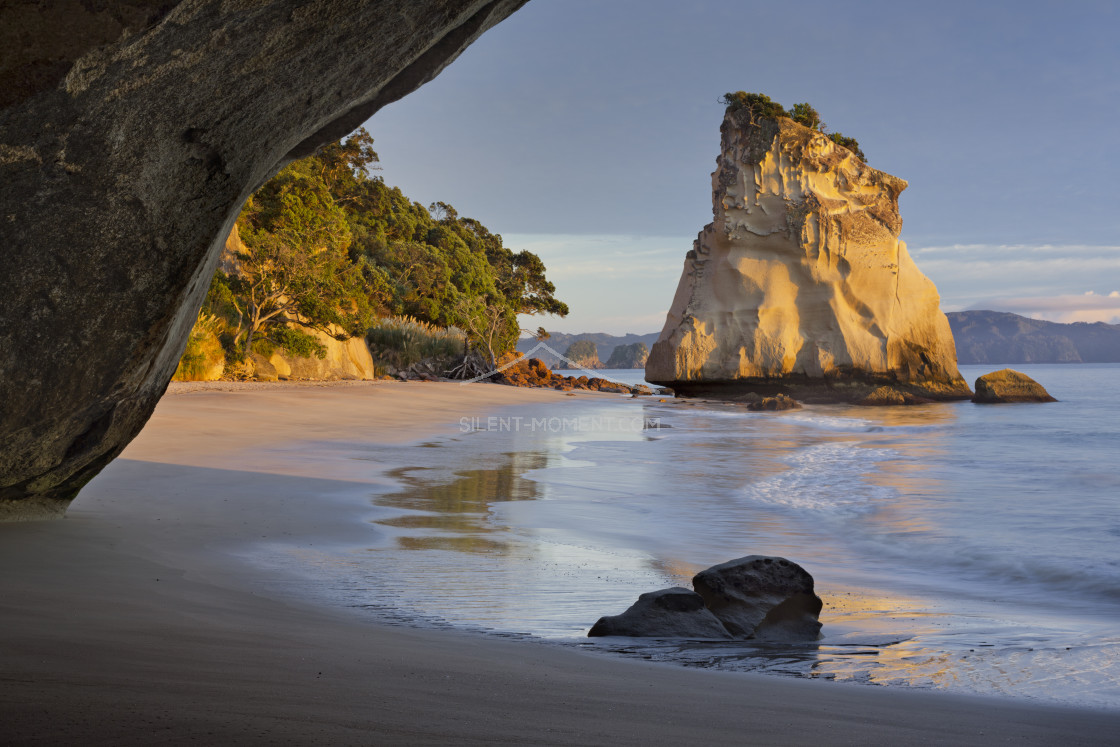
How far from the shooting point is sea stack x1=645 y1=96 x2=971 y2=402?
27984 mm

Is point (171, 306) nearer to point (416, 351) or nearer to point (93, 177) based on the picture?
point (93, 177)

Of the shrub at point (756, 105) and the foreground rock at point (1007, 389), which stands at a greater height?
the shrub at point (756, 105)

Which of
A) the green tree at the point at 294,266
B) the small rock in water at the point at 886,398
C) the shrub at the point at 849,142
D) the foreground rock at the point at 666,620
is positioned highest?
the shrub at the point at 849,142

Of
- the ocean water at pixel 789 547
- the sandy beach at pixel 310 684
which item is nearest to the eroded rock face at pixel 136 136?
the sandy beach at pixel 310 684

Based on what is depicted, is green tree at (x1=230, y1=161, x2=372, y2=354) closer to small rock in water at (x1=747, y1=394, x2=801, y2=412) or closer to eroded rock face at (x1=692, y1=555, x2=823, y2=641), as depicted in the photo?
small rock in water at (x1=747, y1=394, x2=801, y2=412)

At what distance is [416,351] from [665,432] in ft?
45.4

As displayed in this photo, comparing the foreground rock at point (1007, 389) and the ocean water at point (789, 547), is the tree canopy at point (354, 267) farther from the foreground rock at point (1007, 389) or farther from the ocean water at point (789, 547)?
the foreground rock at point (1007, 389)

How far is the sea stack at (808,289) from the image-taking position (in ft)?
91.8

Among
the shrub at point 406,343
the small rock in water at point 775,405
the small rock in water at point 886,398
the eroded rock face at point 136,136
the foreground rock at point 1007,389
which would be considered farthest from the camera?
the foreground rock at point 1007,389

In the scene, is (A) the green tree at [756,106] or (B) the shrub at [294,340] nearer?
(B) the shrub at [294,340]

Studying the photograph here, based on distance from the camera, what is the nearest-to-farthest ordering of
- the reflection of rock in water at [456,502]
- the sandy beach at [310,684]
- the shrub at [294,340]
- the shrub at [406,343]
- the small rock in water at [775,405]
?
the sandy beach at [310,684] → the reflection of rock in water at [456,502] → the shrub at [294,340] → the small rock in water at [775,405] → the shrub at [406,343]

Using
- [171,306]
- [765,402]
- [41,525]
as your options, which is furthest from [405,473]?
Result: [765,402]

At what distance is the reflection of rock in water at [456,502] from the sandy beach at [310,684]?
1290mm

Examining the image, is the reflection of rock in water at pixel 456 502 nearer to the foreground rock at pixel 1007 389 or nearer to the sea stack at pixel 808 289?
the sea stack at pixel 808 289
